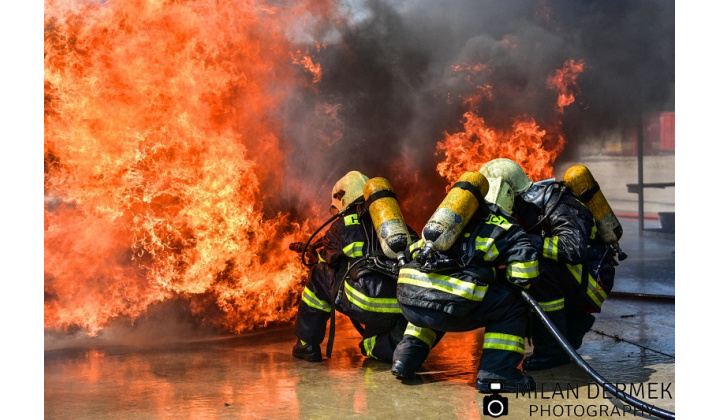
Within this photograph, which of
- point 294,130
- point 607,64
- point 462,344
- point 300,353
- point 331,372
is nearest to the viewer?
point 331,372

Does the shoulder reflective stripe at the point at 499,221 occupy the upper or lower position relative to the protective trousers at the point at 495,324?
upper

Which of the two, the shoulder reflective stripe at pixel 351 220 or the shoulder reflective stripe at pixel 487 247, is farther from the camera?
the shoulder reflective stripe at pixel 351 220

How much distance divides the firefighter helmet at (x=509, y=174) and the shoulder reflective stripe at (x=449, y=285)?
1190 mm

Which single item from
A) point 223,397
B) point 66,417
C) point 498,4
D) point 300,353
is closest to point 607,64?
point 498,4

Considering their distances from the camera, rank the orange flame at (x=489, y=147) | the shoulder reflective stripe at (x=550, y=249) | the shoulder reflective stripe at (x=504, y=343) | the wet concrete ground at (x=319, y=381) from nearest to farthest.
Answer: the wet concrete ground at (x=319, y=381)
the shoulder reflective stripe at (x=504, y=343)
the shoulder reflective stripe at (x=550, y=249)
the orange flame at (x=489, y=147)

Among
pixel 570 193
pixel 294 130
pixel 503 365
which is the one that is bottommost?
pixel 503 365

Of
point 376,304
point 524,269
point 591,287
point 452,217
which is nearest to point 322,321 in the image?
point 376,304

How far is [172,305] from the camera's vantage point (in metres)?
7.70

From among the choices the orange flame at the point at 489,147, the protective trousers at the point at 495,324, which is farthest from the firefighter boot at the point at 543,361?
the orange flame at the point at 489,147

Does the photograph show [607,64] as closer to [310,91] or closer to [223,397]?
[310,91]

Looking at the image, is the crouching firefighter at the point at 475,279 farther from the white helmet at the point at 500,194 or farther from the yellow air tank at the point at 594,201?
the yellow air tank at the point at 594,201

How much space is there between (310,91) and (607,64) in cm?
435

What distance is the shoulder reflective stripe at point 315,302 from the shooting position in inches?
249

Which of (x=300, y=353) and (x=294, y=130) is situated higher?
(x=294, y=130)
